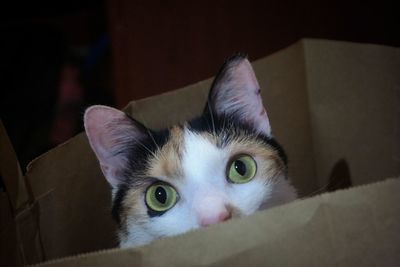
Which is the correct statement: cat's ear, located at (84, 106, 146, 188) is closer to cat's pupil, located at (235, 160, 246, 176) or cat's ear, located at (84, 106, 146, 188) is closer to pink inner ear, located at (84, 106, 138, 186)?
pink inner ear, located at (84, 106, 138, 186)

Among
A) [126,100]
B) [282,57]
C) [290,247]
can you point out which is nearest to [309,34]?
[282,57]

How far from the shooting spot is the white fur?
0.74 metres

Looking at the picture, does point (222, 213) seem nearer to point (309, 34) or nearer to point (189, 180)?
point (189, 180)

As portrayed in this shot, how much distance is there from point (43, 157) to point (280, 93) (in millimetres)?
499

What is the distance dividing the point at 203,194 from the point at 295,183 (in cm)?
44

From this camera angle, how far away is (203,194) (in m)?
0.75

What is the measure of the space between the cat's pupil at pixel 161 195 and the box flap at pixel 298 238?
24cm

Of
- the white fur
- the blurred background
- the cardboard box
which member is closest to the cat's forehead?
the white fur

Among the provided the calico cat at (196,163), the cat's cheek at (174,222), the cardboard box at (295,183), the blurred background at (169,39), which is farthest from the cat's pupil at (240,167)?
the blurred background at (169,39)

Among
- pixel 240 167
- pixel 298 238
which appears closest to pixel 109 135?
pixel 240 167

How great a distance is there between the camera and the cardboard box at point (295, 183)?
56 centimetres

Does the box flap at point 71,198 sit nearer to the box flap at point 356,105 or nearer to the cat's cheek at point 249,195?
the cat's cheek at point 249,195

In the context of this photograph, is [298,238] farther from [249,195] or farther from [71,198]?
[71,198]

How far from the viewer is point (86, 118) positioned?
83cm
